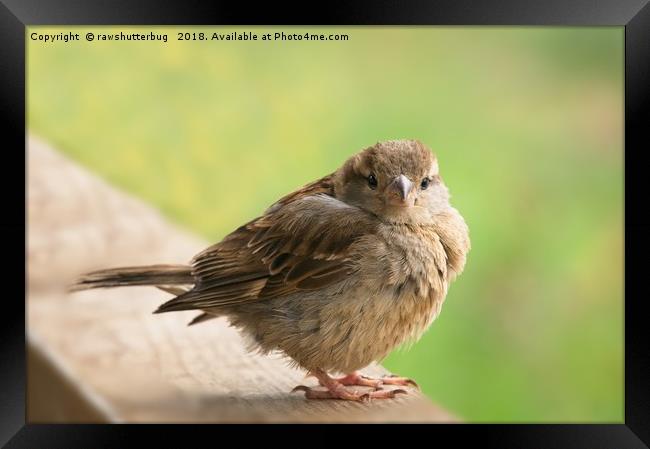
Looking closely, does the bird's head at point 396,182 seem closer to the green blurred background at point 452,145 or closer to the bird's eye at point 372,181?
the bird's eye at point 372,181

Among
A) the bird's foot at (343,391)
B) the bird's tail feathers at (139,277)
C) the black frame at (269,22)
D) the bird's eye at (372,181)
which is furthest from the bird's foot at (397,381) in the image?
the bird's tail feathers at (139,277)

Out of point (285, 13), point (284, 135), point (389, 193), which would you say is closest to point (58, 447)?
point (389, 193)

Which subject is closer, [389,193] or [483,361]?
[389,193]

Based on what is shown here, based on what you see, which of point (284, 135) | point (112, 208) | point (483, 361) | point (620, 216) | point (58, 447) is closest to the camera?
point (58, 447)

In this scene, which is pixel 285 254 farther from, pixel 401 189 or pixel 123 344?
pixel 123 344

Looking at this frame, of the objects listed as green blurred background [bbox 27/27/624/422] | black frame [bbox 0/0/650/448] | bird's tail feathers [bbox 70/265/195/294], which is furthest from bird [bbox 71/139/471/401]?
green blurred background [bbox 27/27/624/422]

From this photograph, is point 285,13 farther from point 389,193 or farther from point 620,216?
point 620,216
